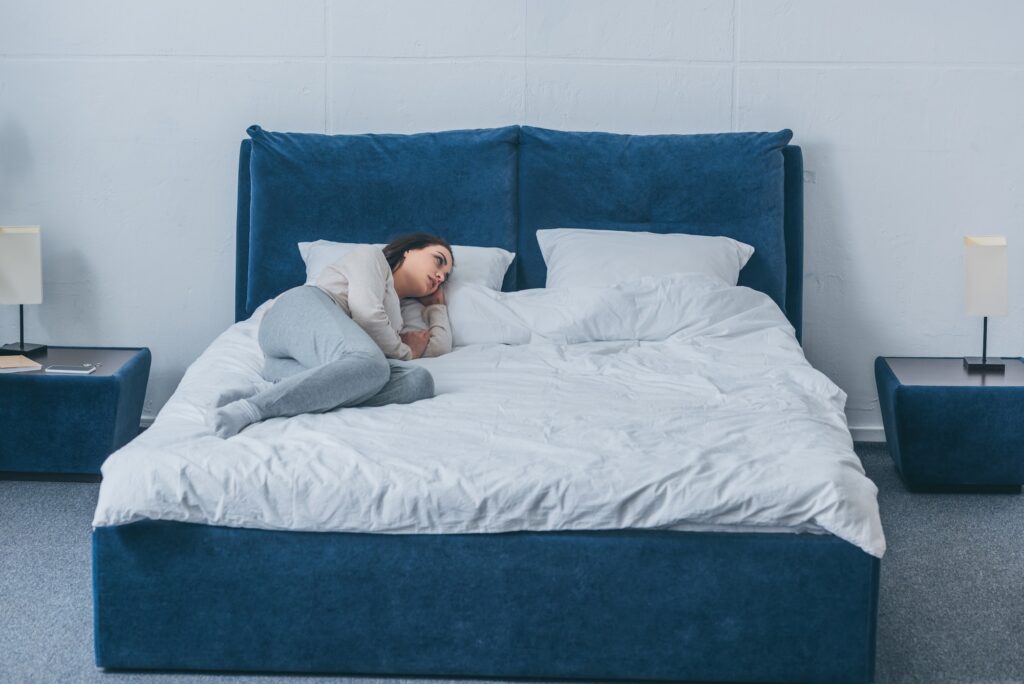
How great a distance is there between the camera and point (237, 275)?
3969 millimetres

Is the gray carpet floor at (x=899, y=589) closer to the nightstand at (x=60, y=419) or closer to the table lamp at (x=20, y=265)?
the nightstand at (x=60, y=419)

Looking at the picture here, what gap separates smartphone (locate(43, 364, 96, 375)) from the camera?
11.7ft

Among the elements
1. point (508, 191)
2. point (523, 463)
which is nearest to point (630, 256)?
point (508, 191)

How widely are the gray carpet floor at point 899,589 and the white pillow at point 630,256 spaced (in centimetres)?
95

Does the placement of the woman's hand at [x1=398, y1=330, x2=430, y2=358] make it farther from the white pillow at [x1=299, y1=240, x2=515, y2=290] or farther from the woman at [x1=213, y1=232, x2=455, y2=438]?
the white pillow at [x1=299, y1=240, x2=515, y2=290]

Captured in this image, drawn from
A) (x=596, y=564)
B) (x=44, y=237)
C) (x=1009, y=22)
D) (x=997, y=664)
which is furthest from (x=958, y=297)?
(x=44, y=237)

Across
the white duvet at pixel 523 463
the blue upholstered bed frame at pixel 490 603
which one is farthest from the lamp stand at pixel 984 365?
the blue upholstered bed frame at pixel 490 603

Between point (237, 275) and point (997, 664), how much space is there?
2.79 metres

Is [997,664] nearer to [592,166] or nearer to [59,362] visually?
[592,166]

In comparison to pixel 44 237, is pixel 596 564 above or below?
below

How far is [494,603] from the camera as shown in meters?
2.26

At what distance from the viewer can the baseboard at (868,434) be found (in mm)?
4238

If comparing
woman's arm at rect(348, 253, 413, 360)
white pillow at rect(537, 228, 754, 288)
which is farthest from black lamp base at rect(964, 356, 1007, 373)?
woman's arm at rect(348, 253, 413, 360)

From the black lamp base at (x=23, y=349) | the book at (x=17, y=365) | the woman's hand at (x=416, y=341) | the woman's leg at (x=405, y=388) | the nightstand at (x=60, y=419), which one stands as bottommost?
the nightstand at (x=60, y=419)
